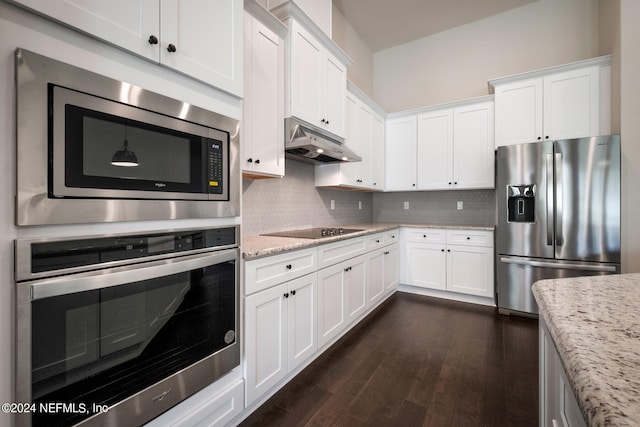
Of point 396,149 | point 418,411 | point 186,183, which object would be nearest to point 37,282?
point 186,183

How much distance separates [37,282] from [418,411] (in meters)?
1.87

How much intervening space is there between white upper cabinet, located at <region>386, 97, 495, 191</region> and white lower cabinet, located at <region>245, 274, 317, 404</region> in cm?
258

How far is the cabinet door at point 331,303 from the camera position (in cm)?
215

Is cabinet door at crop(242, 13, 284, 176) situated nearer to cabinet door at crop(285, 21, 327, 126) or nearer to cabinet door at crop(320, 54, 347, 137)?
cabinet door at crop(285, 21, 327, 126)

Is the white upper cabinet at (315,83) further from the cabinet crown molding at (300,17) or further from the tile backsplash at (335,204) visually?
the tile backsplash at (335,204)

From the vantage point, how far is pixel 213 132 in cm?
132

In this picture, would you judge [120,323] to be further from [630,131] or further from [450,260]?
[630,131]

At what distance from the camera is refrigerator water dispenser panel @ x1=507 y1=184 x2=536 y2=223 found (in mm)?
2916

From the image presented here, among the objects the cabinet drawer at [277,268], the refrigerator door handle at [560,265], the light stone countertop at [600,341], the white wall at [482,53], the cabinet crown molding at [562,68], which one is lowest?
the refrigerator door handle at [560,265]

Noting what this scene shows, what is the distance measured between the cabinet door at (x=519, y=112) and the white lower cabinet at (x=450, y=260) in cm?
114

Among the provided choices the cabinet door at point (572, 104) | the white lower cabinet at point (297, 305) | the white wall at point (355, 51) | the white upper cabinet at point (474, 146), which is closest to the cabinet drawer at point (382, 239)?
the white lower cabinet at point (297, 305)

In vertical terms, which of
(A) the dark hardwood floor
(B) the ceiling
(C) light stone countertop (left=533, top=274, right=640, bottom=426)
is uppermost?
(B) the ceiling

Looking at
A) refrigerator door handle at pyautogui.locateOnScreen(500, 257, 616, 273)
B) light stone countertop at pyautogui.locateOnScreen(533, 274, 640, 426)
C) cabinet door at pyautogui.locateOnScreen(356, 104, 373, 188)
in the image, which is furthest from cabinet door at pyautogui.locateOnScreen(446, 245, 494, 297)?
light stone countertop at pyautogui.locateOnScreen(533, 274, 640, 426)

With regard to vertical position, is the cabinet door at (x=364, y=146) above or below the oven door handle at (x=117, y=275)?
above
